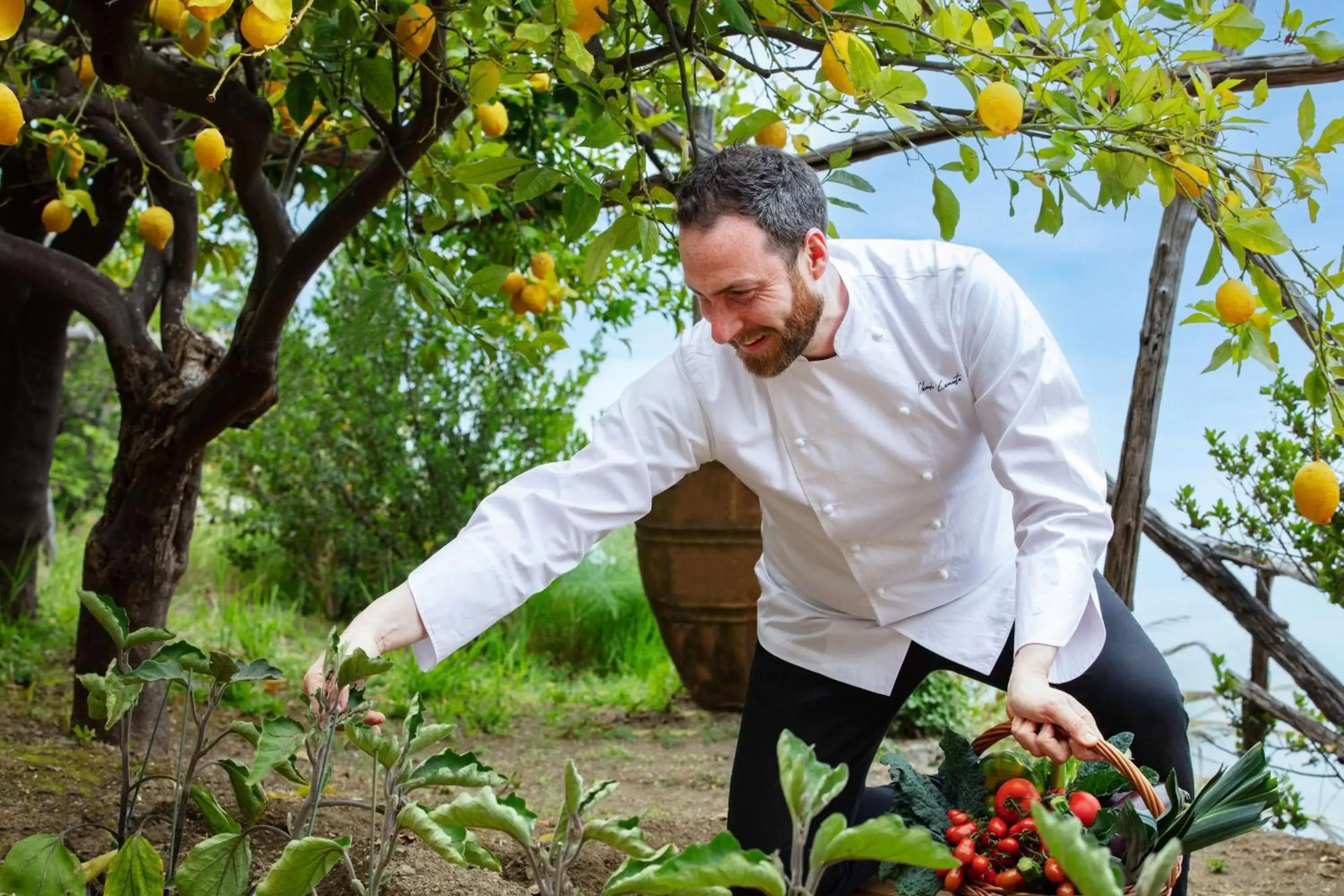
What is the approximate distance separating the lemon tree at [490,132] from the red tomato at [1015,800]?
899mm

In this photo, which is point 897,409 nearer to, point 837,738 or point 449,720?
point 837,738

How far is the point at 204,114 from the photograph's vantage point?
2719mm

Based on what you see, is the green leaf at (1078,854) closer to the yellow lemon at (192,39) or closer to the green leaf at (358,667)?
the green leaf at (358,667)

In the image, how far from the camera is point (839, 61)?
1862mm

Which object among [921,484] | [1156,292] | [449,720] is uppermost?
[1156,292]

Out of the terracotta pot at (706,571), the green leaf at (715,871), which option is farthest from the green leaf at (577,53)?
the terracotta pot at (706,571)

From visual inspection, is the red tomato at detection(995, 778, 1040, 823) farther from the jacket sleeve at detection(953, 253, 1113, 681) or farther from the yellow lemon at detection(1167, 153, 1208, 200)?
the yellow lemon at detection(1167, 153, 1208, 200)

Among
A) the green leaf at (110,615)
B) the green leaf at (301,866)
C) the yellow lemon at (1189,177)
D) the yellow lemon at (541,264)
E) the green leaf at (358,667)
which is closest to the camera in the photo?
the green leaf at (301,866)

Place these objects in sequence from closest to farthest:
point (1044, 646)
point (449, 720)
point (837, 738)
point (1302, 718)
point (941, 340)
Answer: point (1044, 646) < point (941, 340) < point (837, 738) < point (1302, 718) < point (449, 720)

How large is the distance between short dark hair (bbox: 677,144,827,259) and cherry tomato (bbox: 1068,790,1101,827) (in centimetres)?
86

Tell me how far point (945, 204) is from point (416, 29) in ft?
3.09

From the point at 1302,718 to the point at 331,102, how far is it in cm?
283

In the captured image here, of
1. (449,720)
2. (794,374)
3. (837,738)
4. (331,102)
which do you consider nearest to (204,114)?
(331,102)

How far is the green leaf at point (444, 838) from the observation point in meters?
1.25
